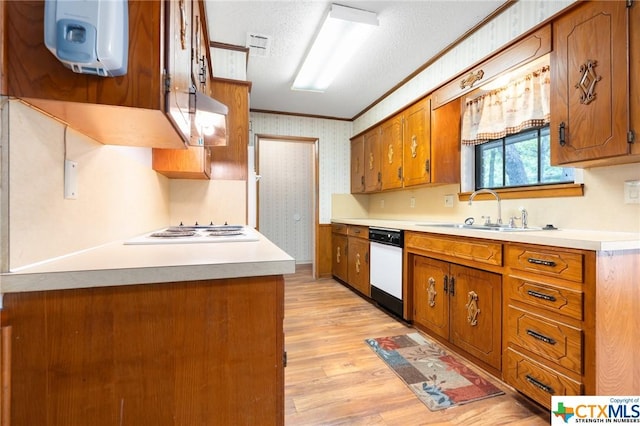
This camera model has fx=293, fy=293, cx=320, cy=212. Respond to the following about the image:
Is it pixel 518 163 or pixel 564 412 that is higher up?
pixel 518 163

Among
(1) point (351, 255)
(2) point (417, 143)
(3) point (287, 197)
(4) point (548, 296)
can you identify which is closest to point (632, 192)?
(4) point (548, 296)

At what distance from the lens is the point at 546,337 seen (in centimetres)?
144

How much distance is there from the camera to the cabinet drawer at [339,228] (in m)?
4.03

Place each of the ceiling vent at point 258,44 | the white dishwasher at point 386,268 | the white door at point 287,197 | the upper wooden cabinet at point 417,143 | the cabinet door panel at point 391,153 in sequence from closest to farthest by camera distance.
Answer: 1. the ceiling vent at point 258,44
2. the white dishwasher at point 386,268
3. the upper wooden cabinet at point 417,143
4. the cabinet door panel at point 391,153
5. the white door at point 287,197

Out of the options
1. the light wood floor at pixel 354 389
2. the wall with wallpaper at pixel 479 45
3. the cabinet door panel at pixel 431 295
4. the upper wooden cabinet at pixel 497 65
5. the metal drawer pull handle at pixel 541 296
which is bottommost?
the light wood floor at pixel 354 389

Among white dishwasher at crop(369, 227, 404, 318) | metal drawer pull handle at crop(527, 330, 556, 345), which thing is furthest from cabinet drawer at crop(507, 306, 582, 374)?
white dishwasher at crop(369, 227, 404, 318)

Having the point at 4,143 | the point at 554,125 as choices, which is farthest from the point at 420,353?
the point at 4,143

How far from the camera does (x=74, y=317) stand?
0.67 m

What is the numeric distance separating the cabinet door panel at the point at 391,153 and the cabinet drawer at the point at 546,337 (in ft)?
6.50

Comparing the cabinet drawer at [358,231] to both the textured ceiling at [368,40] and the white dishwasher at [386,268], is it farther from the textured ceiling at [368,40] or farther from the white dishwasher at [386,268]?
the textured ceiling at [368,40]

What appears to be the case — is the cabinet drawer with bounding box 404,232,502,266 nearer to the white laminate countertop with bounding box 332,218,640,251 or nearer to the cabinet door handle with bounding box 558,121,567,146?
the white laminate countertop with bounding box 332,218,640,251

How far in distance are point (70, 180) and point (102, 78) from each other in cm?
39

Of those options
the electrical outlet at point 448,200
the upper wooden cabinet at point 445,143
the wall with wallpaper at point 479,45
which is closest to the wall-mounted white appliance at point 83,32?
the wall with wallpaper at point 479,45

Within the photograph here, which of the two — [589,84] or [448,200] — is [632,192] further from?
[448,200]
